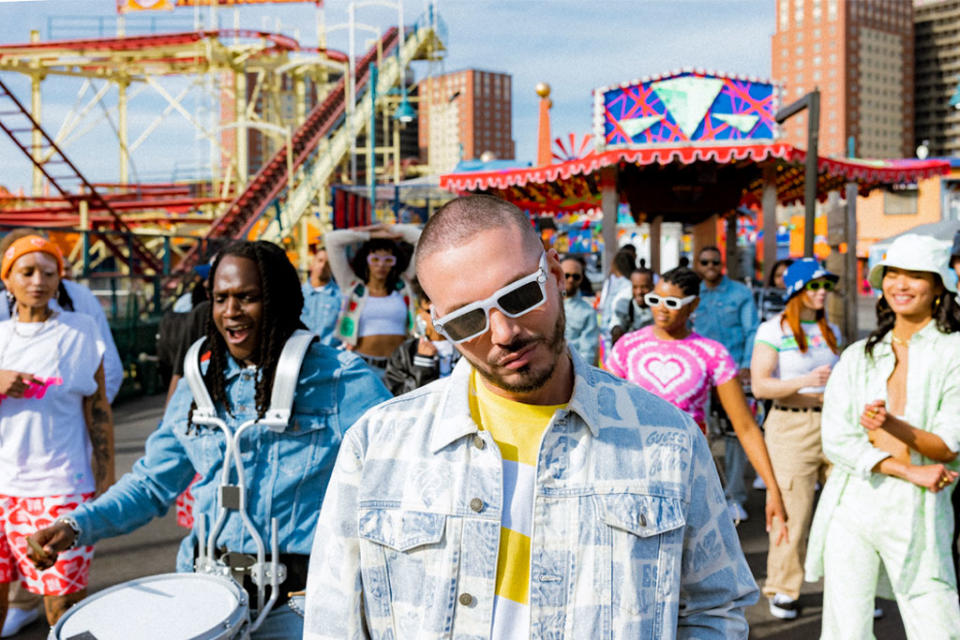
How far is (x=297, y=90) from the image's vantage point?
35.0 metres

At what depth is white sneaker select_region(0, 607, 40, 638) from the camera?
15.0 ft

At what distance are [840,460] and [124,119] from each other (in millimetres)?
36153

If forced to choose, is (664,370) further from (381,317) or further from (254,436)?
(381,317)

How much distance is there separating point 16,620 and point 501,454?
13.9 feet

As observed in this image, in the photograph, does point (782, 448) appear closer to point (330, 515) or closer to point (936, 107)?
point (330, 515)

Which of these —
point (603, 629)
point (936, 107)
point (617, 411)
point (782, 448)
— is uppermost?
point (936, 107)

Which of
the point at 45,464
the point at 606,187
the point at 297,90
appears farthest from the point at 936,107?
the point at 45,464

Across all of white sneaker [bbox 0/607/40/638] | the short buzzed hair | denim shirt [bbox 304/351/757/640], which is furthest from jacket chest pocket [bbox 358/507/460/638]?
white sneaker [bbox 0/607/40/638]

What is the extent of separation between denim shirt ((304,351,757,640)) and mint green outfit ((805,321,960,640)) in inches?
81.9

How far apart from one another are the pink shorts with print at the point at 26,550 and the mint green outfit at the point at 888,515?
329 cm

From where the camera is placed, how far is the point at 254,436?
2660mm

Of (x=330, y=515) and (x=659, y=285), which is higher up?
(x=659, y=285)

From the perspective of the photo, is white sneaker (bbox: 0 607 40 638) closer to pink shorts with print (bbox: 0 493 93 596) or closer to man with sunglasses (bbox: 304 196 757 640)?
pink shorts with print (bbox: 0 493 93 596)

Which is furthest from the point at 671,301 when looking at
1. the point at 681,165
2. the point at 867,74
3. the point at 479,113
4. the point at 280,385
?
the point at 867,74
